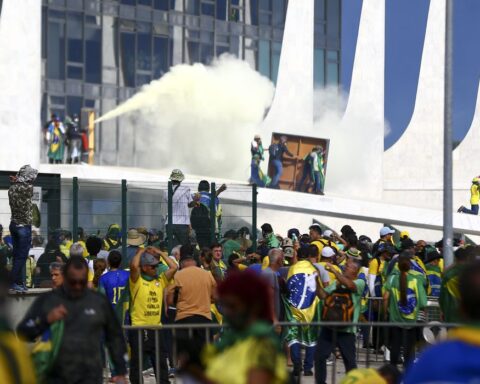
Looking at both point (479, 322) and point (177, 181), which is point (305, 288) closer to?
point (177, 181)

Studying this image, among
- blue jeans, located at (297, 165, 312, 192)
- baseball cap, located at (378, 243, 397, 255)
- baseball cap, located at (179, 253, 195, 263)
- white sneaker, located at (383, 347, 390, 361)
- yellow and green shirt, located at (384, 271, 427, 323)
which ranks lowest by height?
white sneaker, located at (383, 347, 390, 361)

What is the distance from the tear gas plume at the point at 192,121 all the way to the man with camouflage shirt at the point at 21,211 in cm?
3330

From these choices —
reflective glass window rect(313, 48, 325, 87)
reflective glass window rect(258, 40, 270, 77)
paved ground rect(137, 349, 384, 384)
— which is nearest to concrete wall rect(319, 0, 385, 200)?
reflective glass window rect(313, 48, 325, 87)

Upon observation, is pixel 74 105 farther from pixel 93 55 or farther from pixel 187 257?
pixel 187 257

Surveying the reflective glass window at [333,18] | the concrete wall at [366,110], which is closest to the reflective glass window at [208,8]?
the reflective glass window at [333,18]

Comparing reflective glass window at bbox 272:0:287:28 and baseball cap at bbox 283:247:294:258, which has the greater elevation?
reflective glass window at bbox 272:0:287:28

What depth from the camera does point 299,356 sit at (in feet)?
44.8

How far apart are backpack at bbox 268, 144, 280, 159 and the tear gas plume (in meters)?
8.88

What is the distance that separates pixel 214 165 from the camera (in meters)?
48.9

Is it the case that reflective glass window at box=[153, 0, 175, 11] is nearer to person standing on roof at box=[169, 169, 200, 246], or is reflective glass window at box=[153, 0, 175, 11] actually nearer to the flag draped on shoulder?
person standing on roof at box=[169, 169, 200, 246]

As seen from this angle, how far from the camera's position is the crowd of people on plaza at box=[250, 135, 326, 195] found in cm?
3916

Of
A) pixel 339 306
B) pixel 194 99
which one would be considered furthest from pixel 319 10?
pixel 339 306

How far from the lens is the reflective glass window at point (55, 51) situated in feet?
154

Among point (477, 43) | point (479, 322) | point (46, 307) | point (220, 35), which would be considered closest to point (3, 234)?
point (46, 307)
